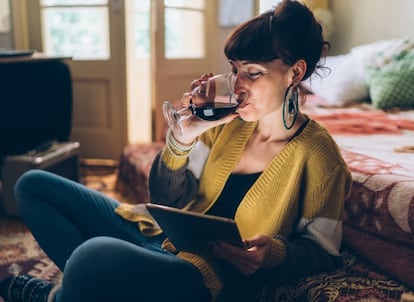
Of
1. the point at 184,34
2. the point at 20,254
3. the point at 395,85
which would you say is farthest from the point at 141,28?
the point at 20,254

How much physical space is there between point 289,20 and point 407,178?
0.48 metres

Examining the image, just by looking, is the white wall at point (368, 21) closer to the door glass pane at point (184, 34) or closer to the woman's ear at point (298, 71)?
the door glass pane at point (184, 34)

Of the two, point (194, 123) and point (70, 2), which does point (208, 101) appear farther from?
point (70, 2)

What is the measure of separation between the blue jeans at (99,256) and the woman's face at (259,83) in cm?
35

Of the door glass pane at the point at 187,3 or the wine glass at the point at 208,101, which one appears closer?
the wine glass at the point at 208,101

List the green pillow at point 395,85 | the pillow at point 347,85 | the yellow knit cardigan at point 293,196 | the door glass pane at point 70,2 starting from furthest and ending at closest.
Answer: the door glass pane at point 70,2 < the pillow at point 347,85 < the green pillow at point 395,85 < the yellow knit cardigan at point 293,196

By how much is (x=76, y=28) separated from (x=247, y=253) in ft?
8.23

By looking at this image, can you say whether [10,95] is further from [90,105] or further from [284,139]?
[284,139]

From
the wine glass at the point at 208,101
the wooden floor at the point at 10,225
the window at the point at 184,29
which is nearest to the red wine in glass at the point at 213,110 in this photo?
the wine glass at the point at 208,101

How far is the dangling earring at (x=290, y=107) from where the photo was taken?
3.51 feet

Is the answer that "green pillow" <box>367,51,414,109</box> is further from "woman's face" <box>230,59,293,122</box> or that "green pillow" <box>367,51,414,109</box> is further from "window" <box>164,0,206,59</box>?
"woman's face" <box>230,59,293,122</box>

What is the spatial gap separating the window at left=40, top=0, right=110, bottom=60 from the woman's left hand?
7.82ft

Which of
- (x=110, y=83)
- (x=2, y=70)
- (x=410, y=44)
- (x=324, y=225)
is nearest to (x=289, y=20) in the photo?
(x=324, y=225)

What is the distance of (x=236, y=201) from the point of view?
1.12m
